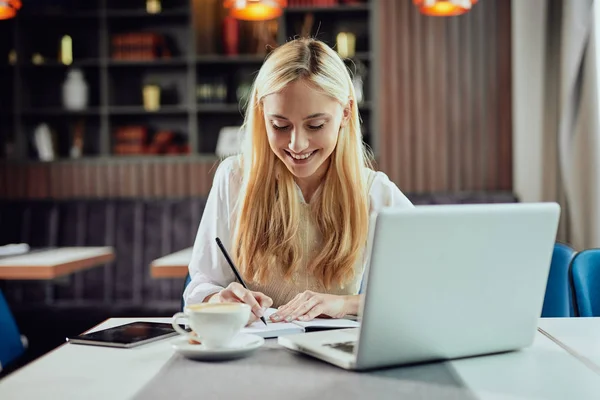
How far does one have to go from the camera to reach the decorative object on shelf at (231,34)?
507cm

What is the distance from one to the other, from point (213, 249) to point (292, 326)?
475mm

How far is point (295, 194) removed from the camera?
182 centimetres

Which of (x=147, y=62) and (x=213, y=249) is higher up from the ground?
(x=147, y=62)

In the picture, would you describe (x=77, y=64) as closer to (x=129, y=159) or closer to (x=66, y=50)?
(x=66, y=50)

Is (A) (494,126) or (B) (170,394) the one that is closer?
(B) (170,394)

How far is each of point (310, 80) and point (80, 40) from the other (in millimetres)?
4061

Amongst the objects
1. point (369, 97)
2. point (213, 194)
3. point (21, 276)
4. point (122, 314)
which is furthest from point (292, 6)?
point (213, 194)

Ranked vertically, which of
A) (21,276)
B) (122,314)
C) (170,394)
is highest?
(170,394)

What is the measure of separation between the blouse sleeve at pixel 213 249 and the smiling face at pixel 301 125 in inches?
9.2

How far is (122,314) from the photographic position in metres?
4.42

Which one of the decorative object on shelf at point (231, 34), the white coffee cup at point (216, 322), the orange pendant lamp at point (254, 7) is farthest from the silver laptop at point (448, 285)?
the decorative object on shelf at point (231, 34)

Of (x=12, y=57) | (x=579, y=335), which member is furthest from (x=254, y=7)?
(x=579, y=335)

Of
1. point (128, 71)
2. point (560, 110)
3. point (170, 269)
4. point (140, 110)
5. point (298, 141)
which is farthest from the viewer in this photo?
point (128, 71)

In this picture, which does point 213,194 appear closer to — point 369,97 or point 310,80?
point 310,80
